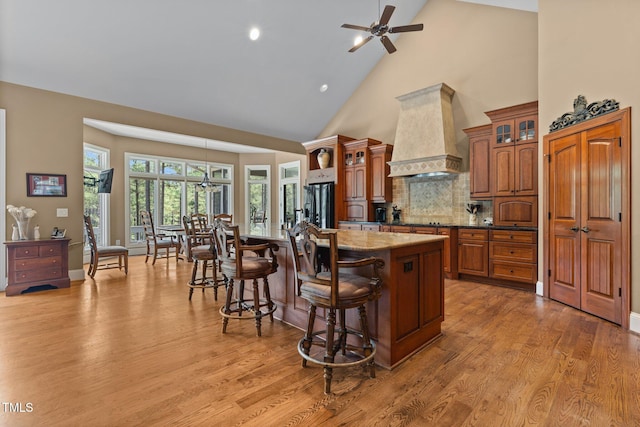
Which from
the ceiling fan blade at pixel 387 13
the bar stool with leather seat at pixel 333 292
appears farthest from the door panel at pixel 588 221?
the bar stool with leather seat at pixel 333 292

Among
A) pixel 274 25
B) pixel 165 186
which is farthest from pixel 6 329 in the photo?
A: pixel 165 186

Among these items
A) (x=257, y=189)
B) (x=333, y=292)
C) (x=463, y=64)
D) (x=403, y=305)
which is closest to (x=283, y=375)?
(x=333, y=292)

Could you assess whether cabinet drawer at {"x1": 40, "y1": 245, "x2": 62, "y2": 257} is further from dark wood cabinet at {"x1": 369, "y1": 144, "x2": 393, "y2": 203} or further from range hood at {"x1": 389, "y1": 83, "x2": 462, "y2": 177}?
range hood at {"x1": 389, "y1": 83, "x2": 462, "y2": 177}

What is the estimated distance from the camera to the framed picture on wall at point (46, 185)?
176 inches

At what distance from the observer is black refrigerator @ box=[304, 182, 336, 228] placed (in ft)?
22.2

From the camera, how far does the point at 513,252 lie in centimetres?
441

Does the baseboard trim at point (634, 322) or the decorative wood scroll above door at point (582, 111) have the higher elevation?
the decorative wood scroll above door at point (582, 111)

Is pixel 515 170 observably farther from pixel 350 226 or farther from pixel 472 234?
pixel 350 226

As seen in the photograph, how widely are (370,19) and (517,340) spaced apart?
19.1ft

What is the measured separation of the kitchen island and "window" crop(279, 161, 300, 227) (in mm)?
6131

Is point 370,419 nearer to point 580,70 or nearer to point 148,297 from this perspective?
point 148,297

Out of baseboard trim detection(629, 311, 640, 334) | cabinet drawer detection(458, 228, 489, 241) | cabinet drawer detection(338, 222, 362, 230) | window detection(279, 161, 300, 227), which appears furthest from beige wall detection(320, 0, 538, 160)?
baseboard trim detection(629, 311, 640, 334)

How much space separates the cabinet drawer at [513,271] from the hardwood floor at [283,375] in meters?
0.93

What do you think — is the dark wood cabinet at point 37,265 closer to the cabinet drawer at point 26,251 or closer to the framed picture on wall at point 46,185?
the cabinet drawer at point 26,251
